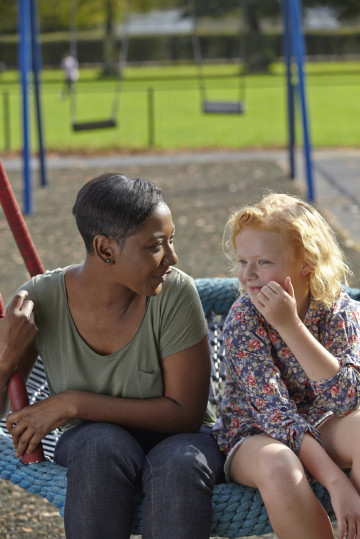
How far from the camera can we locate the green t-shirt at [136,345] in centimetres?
250

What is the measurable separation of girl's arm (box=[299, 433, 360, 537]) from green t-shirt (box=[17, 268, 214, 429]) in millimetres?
422

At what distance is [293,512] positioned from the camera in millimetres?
2199

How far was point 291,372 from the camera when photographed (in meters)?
2.56

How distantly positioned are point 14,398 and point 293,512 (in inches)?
31.0

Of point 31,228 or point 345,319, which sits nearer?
point 345,319

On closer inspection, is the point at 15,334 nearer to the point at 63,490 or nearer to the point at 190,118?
the point at 63,490

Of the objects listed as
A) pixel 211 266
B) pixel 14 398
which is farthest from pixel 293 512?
pixel 211 266

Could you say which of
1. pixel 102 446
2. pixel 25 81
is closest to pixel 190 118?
pixel 25 81

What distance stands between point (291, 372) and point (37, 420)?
0.70 meters

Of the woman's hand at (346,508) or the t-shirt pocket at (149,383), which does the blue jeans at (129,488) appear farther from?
the woman's hand at (346,508)

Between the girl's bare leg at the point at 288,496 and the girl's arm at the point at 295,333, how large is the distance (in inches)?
9.2

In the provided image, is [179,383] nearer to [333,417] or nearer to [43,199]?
[333,417]

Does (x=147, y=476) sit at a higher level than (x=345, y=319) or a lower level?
lower

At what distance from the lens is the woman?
226cm
